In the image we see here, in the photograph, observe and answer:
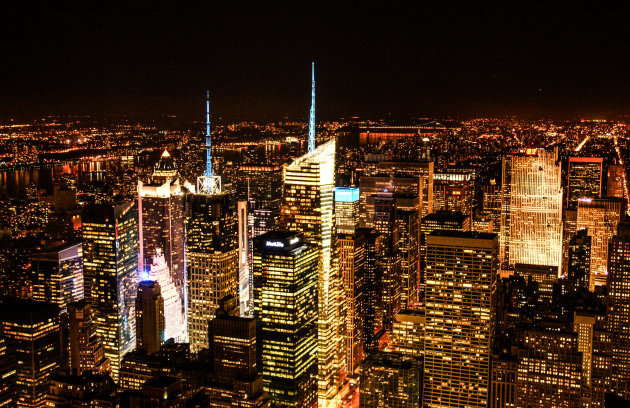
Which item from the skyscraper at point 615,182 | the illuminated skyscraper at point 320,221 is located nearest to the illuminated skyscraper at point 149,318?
the illuminated skyscraper at point 320,221

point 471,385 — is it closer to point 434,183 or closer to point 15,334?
point 15,334

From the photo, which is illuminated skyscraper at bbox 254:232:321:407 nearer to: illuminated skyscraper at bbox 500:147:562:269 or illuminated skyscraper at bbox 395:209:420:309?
illuminated skyscraper at bbox 395:209:420:309

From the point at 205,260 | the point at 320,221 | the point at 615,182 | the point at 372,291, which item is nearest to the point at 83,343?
the point at 205,260

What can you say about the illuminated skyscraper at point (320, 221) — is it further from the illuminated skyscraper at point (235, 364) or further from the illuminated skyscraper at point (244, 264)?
the illuminated skyscraper at point (235, 364)

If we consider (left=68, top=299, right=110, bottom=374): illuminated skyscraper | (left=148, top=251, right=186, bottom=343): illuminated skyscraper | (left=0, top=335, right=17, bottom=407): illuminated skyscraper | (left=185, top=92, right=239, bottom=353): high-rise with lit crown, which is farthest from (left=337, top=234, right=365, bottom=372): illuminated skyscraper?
(left=0, top=335, right=17, bottom=407): illuminated skyscraper

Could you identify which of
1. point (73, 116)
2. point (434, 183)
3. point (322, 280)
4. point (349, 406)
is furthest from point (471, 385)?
point (434, 183)

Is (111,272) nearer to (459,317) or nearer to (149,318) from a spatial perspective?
(149,318)
